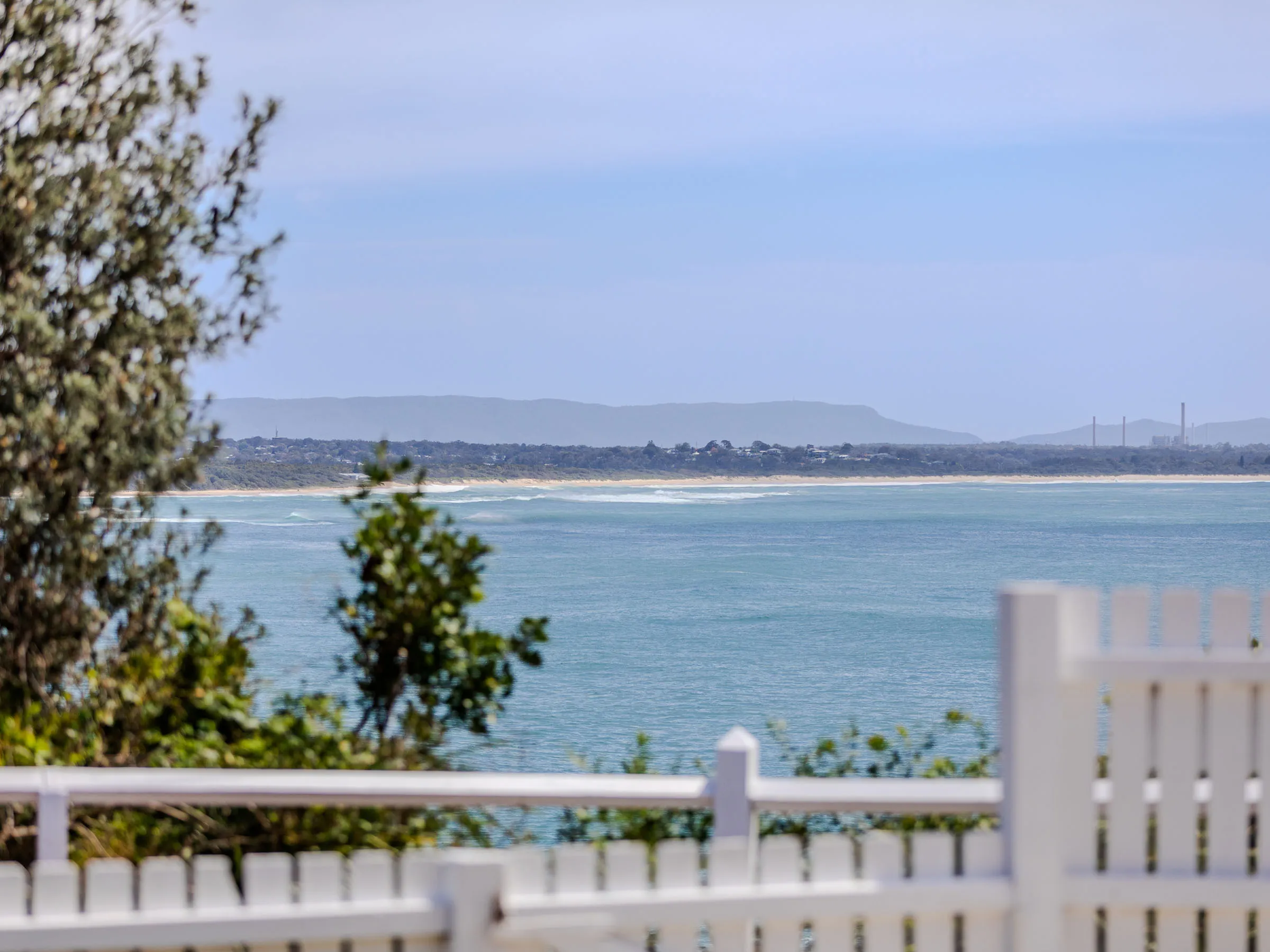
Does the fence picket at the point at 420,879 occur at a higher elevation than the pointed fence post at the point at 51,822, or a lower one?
higher

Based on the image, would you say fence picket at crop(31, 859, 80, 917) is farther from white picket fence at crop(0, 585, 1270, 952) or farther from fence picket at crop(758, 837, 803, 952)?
fence picket at crop(758, 837, 803, 952)

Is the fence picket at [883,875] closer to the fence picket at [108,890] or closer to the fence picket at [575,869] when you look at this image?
the fence picket at [575,869]

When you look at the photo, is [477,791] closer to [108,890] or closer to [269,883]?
[269,883]

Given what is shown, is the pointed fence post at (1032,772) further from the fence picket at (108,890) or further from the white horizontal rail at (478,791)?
the fence picket at (108,890)

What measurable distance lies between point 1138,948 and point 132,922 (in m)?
1.84

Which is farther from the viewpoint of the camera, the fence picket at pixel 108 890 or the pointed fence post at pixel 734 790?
the pointed fence post at pixel 734 790

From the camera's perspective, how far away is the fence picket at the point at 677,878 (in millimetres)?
2480

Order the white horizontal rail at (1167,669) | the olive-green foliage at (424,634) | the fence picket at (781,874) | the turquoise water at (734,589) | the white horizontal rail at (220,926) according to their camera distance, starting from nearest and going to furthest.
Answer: the white horizontal rail at (220,926) → the fence picket at (781,874) → the white horizontal rail at (1167,669) → the olive-green foliage at (424,634) → the turquoise water at (734,589)

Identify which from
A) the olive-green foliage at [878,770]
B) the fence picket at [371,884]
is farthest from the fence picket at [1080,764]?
the olive-green foliage at [878,770]

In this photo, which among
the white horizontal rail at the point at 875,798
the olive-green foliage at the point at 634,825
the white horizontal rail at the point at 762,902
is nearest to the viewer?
the white horizontal rail at the point at 762,902

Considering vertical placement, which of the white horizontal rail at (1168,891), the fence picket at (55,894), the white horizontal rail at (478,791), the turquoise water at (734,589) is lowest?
the turquoise water at (734,589)

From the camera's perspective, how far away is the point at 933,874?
8.59 feet

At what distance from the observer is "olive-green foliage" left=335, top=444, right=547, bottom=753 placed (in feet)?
18.1

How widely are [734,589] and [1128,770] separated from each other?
52.6m
